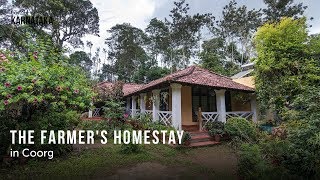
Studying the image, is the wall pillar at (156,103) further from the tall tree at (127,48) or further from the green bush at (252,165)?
the tall tree at (127,48)

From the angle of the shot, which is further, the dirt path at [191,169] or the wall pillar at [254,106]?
the wall pillar at [254,106]

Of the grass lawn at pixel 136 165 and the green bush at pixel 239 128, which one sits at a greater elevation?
the green bush at pixel 239 128

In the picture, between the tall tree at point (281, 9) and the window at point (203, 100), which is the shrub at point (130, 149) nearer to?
the window at point (203, 100)

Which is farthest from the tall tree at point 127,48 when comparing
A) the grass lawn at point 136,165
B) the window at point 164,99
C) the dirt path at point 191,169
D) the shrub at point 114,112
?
the dirt path at point 191,169

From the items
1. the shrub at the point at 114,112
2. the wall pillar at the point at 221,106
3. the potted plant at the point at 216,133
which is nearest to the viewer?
the potted plant at the point at 216,133

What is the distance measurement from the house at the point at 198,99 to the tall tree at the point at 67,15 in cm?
1414

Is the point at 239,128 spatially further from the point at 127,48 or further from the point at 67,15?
the point at 127,48

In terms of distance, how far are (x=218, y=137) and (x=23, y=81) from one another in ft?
28.8

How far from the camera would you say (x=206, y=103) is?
14773 mm

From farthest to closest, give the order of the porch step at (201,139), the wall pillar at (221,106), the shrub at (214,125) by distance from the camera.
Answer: the wall pillar at (221,106) < the shrub at (214,125) < the porch step at (201,139)

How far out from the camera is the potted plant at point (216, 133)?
444 inches

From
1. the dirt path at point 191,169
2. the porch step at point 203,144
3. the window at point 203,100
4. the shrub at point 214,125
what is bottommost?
the dirt path at point 191,169

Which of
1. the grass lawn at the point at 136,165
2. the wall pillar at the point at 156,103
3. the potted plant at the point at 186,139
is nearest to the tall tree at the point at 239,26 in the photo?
the wall pillar at the point at 156,103

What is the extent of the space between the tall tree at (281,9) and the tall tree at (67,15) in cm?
2027
